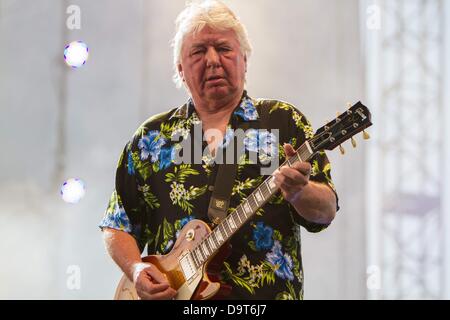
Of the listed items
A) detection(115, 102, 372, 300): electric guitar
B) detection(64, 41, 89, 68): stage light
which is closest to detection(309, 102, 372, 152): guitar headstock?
detection(115, 102, 372, 300): electric guitar

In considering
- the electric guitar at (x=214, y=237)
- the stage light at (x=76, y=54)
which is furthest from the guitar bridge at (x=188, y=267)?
the stage light at (x=76, y=54)

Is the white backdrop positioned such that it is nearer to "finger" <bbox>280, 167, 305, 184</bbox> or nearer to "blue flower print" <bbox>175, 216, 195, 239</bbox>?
"blue flower print" <bbox>175, 216, 195, 239</bbox>

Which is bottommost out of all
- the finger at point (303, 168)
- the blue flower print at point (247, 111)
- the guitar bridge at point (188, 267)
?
the guitar bridge at point (188, 267)

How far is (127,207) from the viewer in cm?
276

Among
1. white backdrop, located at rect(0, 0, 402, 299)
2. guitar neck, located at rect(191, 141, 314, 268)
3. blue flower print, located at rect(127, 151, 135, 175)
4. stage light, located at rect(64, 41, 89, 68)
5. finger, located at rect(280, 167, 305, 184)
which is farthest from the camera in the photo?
stage light, located at rect(64, 41, 89, 68)

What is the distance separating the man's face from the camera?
103 inches

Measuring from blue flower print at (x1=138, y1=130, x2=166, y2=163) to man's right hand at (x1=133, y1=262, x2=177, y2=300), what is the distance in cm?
37

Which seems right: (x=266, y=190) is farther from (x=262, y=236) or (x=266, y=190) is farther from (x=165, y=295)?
(x=165, y=295)

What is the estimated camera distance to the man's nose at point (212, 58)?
2.61 m

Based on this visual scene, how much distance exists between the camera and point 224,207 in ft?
8.24

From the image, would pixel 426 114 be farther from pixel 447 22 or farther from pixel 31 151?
pixel 31 151

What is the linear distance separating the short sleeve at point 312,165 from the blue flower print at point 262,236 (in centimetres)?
9

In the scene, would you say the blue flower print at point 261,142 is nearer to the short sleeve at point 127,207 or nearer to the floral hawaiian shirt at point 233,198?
the floral hawaiian shirt at point 233,198

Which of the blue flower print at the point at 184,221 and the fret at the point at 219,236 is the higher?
the blue flower print at the point at 184,221
